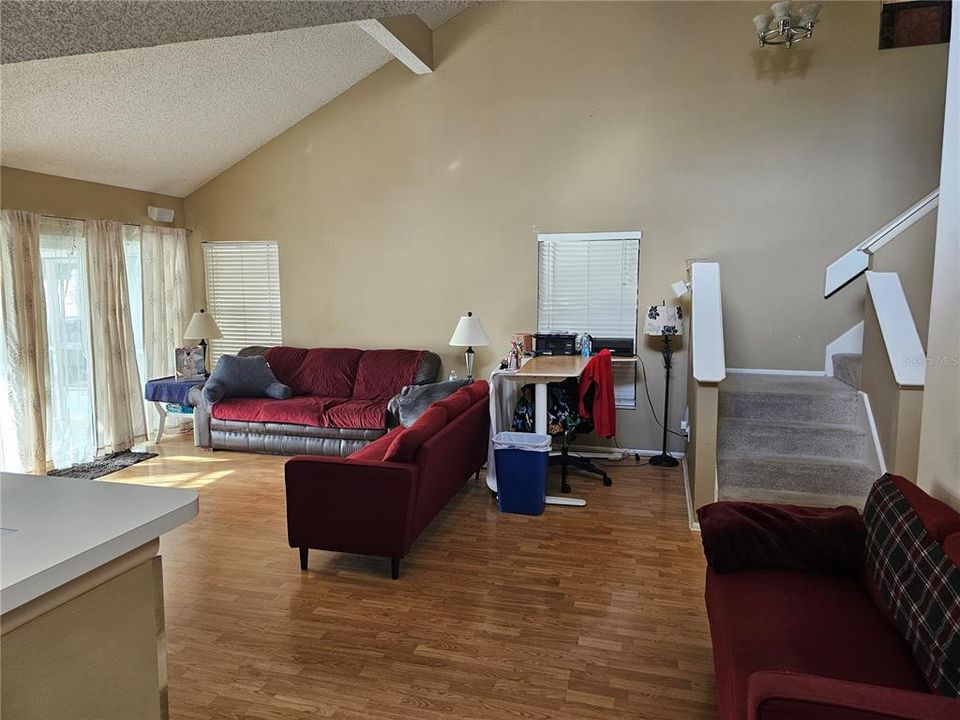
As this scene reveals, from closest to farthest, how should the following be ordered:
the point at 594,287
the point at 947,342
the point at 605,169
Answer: the point at 947,342, the point at 605,169, the point at 594,287

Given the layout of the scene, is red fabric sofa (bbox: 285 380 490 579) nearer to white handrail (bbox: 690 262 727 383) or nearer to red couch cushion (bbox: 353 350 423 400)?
white handrail (bbox: 690 262 727 383)

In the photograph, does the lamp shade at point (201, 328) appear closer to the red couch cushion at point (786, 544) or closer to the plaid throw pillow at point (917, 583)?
the red couch cushion at point (786, 544)

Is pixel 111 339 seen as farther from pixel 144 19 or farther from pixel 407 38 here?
pixel 144 19

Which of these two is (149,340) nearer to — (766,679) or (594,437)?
(594,437)

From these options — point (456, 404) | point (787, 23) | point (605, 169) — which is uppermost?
point (787, 23)

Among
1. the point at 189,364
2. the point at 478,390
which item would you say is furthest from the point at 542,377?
the point at 189,364

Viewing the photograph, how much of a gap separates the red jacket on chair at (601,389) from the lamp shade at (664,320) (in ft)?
2.74

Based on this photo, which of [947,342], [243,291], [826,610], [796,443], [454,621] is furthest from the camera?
[243,291]

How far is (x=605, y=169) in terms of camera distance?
524 cm

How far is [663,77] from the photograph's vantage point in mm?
5023

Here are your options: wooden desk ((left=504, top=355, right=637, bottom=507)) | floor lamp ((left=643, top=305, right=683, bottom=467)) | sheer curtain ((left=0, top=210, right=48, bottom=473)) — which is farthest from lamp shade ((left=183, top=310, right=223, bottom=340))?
floor lamp ((left=643, top=305, right=683, bottom=467))

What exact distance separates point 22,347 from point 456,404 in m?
3.39

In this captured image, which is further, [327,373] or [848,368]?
[327,373]

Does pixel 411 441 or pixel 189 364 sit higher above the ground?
pixel 189 364
